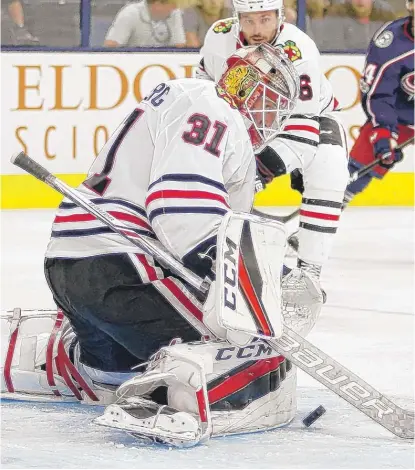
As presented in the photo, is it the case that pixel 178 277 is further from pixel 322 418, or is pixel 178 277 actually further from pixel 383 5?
pixel 383 5

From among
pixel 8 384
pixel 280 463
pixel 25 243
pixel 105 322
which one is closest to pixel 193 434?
pixel 280 463

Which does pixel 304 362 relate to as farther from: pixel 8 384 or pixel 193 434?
pixel 8 384

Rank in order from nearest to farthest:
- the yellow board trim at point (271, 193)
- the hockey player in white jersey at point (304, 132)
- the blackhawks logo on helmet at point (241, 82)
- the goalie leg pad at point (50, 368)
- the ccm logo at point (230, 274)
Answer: the ccm logo at point (230, 274) → the blackhawks logo on helmet at point (241, 82) → the goalie leg pad at point (50, 368) → the hockey player in white jersey at point (304, 132) → the yellow board trim at point (271, 193)

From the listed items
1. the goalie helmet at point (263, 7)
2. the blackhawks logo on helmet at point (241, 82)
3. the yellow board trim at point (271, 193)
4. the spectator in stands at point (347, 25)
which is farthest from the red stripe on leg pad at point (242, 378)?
the spectator in stands at point (347, 25)

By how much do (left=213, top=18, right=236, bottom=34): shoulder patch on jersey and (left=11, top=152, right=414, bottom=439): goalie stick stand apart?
1739 millimetres

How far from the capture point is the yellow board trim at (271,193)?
6.69 metres

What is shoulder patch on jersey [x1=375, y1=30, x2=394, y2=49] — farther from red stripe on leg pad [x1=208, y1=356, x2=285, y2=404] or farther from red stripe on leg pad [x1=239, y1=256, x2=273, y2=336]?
red stripe on leg pad [x1=239, y1=256, x2=273, y2=336]

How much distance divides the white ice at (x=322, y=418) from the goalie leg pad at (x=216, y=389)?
0.04 metres

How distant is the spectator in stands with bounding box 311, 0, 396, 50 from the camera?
7207 millimetres

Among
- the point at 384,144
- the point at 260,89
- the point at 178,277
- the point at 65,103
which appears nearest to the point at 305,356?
the point at 178,277

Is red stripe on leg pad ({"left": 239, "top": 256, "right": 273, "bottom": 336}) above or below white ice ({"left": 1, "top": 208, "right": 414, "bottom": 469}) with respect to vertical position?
above

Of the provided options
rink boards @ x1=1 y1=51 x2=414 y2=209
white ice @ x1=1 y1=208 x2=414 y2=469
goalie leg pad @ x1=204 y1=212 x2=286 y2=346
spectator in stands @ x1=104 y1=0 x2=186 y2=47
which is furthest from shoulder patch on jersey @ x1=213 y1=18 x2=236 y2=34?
spectator in stands @ x1=104 y1=0 x2=186 y2=47

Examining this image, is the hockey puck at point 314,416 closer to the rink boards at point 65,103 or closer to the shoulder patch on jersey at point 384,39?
the shoulder patch on jersey at point 384,39

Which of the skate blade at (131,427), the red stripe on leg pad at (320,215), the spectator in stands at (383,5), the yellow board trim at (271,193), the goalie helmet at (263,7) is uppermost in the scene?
the goalie helmet at (263,7)
